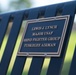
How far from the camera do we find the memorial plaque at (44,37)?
302 centimetres

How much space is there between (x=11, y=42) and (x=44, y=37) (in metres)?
0.52

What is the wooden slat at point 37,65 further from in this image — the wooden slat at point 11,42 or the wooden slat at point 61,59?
the wooden slat at point 11,42

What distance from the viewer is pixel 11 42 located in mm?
3551

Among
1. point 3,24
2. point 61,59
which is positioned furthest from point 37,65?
point 3,24

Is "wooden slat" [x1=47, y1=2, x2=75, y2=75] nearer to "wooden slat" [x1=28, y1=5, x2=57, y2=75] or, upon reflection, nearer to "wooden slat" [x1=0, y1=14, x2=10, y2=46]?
"wooden slat" [x1=28, y1=5, x2=57, y2=75]

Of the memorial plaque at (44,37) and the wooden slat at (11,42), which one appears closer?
the memorial plaque at (44,37)

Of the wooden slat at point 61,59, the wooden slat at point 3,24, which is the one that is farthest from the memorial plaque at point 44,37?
the wooden slat at point 3,24

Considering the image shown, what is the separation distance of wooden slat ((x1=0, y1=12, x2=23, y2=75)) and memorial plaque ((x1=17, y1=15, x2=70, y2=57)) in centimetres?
18

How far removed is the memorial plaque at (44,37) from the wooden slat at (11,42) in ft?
0.61

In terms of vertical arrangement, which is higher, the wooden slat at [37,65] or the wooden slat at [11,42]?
the wooden slat at [11,42]

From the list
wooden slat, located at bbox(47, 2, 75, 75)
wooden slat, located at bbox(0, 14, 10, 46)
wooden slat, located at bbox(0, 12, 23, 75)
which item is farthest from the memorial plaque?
wooden slat, located at bbox(0, 14, 10, 46)

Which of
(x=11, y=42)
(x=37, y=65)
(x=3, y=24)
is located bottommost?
(x=37, y=65)

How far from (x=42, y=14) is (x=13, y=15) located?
51 cm

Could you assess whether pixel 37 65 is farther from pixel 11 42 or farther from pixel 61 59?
pixel 11 42
